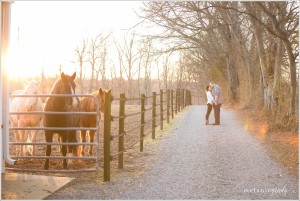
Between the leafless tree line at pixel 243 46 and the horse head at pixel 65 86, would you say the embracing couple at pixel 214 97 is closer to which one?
the leafless tree line at pixel 243 46

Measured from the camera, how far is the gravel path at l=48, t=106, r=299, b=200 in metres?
5.00

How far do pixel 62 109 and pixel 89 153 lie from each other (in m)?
1.53

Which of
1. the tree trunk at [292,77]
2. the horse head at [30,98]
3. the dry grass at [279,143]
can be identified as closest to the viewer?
the dry grass at [279,143]

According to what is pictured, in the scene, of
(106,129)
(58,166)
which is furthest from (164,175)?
(58,166)

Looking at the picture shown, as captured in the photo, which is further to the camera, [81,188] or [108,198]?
[81,188]

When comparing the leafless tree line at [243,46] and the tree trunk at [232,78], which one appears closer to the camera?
the leafless tree line at [243,46]

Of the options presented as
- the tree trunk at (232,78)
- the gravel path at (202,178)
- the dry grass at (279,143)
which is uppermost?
the tree trunk at (232,78)

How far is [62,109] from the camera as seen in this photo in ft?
21.0

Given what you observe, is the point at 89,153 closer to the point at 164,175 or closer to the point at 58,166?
the point at 58,166

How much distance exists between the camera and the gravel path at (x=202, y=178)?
4996 millimetres

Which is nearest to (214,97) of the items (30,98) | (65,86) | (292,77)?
(292,77)

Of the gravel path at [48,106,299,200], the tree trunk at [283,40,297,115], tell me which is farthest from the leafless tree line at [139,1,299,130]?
the gravel path at [48,106,299,200]

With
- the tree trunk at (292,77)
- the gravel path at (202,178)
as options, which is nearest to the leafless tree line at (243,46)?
the tree trunk at (292,77)

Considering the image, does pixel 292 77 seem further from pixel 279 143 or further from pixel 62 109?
pixel 62 109
